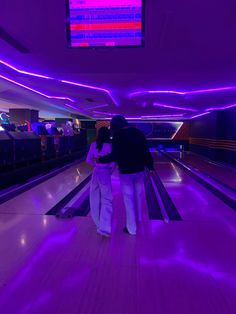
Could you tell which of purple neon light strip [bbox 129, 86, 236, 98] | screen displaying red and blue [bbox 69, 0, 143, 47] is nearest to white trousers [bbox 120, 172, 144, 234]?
screen displaying red and blue [bbox 69, 0, 143, 47]

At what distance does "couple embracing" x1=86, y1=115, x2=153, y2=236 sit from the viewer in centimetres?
313

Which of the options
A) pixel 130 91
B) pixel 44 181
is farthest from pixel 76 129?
pixel 44 181

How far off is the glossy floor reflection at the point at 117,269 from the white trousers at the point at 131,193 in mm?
193

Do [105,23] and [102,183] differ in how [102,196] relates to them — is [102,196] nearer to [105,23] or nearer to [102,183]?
[102,183]

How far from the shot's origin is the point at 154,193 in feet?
19.4

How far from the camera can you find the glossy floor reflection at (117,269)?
202 centimetres

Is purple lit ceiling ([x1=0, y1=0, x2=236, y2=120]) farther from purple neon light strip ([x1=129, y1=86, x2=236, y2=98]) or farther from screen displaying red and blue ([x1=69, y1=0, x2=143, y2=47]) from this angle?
screen displaying red and blue ([x1=69, y1=0, x2=143, y2=47])

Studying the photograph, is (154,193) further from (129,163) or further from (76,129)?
(76,129)

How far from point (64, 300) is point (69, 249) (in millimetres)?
913

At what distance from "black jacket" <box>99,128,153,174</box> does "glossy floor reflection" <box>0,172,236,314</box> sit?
90 centimetres

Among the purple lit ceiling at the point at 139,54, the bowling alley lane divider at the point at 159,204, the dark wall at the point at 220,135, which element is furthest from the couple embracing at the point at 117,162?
the dark wall at the point at 220,135

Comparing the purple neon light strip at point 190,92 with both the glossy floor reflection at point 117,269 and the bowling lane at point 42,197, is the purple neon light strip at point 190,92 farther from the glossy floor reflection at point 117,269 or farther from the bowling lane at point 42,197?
the glossy floor reflection at point 117,269

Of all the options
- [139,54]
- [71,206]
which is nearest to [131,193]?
[71,206]

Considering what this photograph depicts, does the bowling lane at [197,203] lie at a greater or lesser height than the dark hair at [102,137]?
lesser
